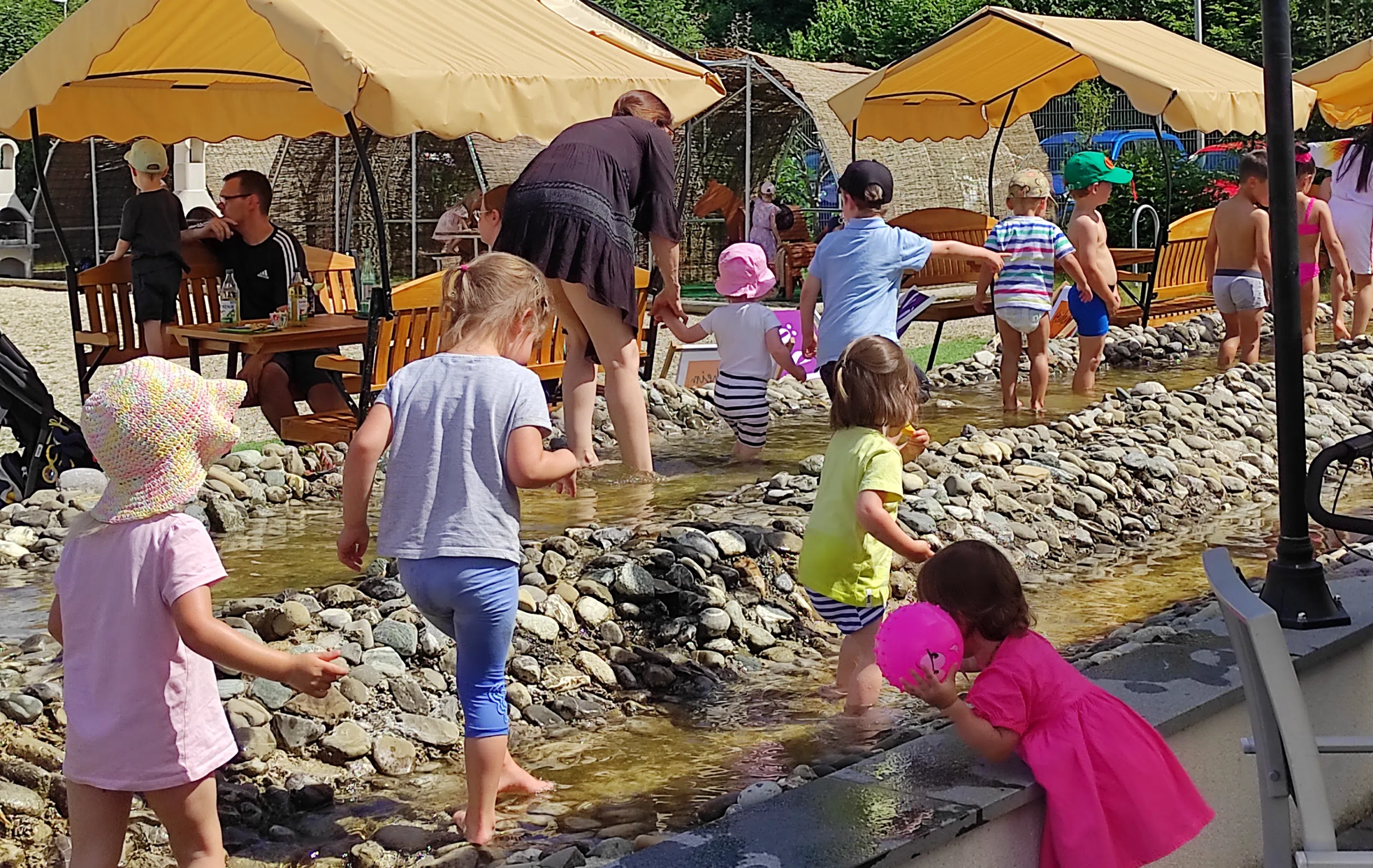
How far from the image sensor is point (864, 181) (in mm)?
7414

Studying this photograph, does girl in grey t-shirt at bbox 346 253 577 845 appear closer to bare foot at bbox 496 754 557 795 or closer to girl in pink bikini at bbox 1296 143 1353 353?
bare foot at bbox 496 754 557 795

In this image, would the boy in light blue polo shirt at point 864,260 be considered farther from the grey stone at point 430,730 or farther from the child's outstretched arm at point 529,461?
the child's outstretched arm at point 529,461

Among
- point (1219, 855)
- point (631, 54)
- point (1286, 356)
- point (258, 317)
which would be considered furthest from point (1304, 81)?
point (1219, 855)

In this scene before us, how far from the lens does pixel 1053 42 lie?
15219 mm

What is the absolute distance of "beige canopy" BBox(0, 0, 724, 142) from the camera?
748 centimetres

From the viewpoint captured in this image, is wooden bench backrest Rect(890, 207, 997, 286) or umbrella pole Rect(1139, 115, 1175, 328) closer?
umbrella pole Rect(1139, 115, 1175, 328)

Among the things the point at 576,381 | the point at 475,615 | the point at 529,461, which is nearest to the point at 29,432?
the point at 576,381

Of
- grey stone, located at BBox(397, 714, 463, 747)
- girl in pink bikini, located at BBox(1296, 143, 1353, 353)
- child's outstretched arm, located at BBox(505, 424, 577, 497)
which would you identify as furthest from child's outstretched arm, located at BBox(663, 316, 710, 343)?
girl in pink bikini, located at BBox(1296, 143, 1353, 353)

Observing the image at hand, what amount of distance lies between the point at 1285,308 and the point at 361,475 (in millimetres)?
2564

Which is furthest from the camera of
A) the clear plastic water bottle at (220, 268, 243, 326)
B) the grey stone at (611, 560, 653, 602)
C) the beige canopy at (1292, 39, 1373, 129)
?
the beige canopy at (1292, 39, 1373, 129)

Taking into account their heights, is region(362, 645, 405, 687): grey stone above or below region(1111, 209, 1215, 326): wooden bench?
below

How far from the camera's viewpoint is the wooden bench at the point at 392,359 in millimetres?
8383

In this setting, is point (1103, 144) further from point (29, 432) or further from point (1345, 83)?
point (29, 432)

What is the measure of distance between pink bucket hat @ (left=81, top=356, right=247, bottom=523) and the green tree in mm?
41168
